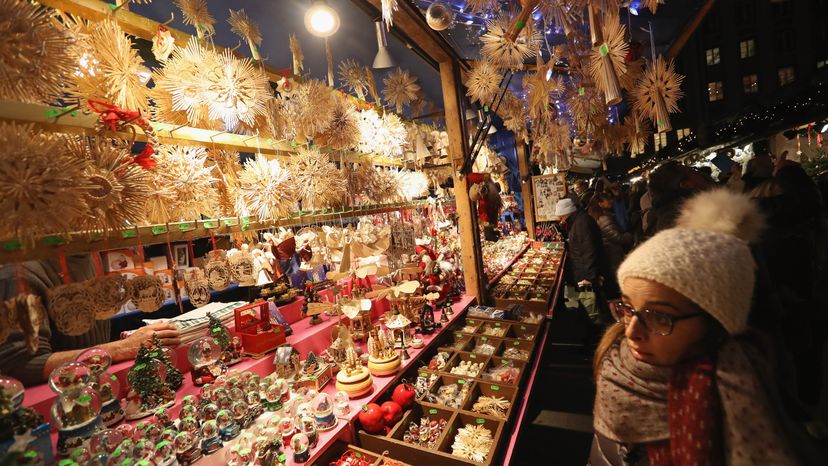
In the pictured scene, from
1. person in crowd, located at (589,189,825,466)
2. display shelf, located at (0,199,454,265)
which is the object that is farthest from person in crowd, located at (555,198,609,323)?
display shelf, located at (0,199,454,265)

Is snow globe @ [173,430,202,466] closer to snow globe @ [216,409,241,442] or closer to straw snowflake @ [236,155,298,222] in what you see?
snow globe @ [216,409,241,442]

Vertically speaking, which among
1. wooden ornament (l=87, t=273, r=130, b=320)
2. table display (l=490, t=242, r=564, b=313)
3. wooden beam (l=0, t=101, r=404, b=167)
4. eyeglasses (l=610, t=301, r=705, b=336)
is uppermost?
wooden beam (l=0, t=101, r=404, b=167)

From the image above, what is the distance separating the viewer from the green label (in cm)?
96

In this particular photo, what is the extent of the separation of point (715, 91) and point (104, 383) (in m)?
29.1

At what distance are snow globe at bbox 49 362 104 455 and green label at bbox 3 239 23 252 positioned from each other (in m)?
0.48

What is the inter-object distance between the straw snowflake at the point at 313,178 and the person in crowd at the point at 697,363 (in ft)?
5.51

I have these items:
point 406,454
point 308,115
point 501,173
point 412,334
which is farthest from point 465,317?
point 501,173

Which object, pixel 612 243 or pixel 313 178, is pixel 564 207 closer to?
pixel 612 243

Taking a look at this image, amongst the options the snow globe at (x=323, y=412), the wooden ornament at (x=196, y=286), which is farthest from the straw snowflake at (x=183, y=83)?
the snow globe at (x=323, y=412)

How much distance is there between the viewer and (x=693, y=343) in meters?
0.93

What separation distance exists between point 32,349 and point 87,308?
0.16 m

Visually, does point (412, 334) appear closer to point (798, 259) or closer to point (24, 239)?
point (24, 239)

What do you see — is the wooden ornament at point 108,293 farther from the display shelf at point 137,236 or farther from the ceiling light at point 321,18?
the ceiling light at point 321,18

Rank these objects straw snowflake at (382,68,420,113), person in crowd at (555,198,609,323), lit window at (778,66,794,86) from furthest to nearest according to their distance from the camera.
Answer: lit window at (778,66,794,86), person in crowd at (555,198,609,323), straw snowflake at (382,68,420,113)
